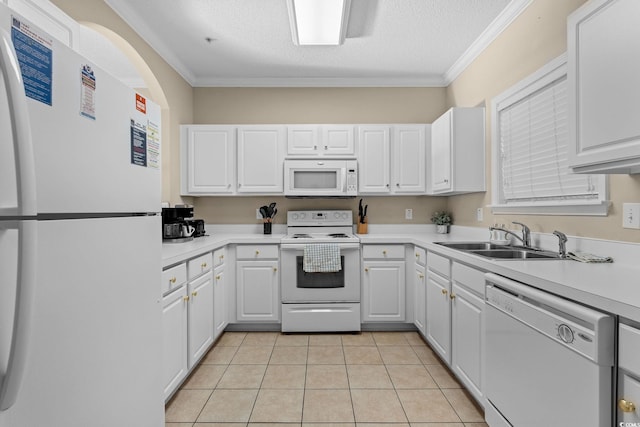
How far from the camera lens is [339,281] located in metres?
3.22

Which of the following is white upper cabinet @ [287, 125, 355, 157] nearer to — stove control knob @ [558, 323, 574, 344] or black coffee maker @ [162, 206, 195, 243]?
black coffee maker @ [162, 206, 195, 243]

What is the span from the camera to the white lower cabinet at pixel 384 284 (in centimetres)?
326

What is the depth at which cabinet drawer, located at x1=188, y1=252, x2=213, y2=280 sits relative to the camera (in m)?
2.34

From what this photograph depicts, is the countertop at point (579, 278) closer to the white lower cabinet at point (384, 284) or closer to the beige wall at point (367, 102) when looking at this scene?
the beige wall at point (367, 102)

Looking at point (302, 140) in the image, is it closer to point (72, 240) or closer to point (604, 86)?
point (604, 86)

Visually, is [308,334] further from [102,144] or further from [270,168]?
[102,144]

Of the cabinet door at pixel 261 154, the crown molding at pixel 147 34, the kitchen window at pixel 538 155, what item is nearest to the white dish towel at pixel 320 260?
the cabinet door at pixel 261 154

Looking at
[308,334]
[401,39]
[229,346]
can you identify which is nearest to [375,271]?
[308,334]

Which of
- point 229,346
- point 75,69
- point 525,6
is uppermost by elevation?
point 525,6

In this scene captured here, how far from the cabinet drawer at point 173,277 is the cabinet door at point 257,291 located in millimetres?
1064

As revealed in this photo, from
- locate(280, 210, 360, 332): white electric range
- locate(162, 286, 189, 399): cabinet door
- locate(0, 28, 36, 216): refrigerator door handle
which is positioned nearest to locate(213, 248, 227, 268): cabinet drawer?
locate(280, 210, 360, 332): white electric range

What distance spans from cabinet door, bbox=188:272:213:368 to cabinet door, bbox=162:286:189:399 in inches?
3.3

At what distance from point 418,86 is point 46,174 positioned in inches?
148

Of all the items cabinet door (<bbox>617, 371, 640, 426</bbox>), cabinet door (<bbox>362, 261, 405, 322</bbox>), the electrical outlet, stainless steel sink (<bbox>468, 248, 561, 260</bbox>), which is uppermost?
the electrical outlet
